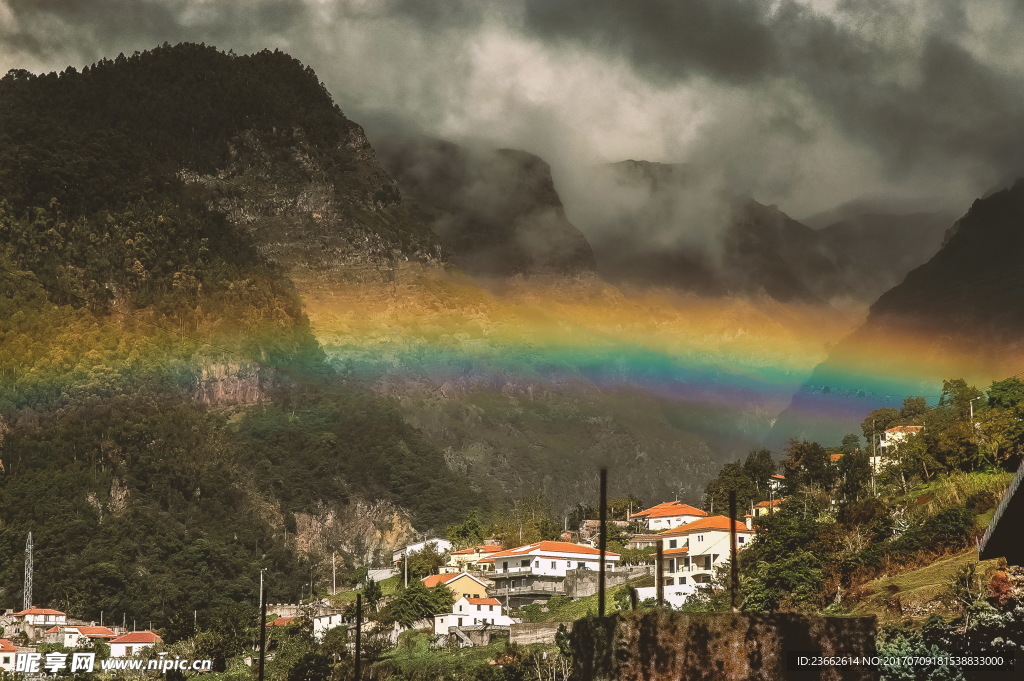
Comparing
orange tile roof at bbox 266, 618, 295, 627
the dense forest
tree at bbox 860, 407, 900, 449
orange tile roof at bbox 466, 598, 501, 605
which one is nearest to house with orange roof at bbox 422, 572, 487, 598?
orange tile roof at bbox 466, 598, 501, 605

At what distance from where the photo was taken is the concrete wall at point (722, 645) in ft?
79.8

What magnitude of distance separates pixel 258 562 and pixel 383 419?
170ft

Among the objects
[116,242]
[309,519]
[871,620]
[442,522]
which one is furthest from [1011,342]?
[871,620]

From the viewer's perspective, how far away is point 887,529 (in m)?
70.4

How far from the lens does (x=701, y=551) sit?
9119 cm

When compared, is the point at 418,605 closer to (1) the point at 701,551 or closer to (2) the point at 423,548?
(1) the point at 701,551

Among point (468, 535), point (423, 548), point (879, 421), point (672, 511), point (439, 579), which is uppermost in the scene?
point (879, 421)

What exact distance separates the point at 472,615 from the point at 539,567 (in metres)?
10.5

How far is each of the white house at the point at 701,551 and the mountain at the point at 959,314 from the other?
52.5 metres

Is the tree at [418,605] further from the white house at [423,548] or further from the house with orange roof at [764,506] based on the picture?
the white house at [423,548]

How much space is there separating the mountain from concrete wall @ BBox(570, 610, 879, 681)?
386 ft

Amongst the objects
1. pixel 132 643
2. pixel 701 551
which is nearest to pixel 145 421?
pixel 132 643

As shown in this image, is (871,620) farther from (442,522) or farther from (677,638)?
(442,522)

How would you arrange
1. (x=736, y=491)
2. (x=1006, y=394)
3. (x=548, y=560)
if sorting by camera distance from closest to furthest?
(x=1006, y=394), (x=548, y=560), (x=736, y=491)
